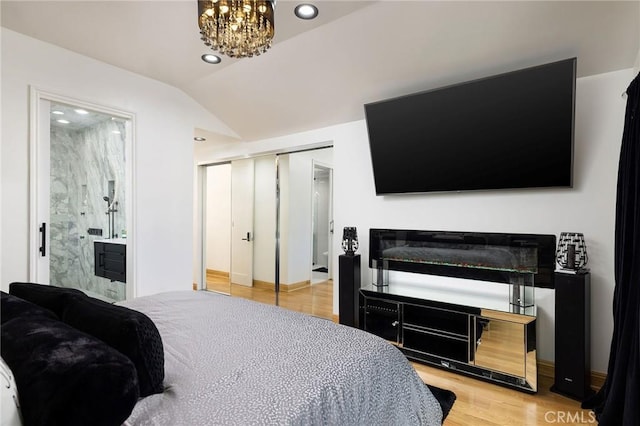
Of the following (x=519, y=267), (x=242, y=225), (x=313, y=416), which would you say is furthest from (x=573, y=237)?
(x=242, y=225)

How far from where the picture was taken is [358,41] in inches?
101

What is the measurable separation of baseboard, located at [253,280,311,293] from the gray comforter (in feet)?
9.80

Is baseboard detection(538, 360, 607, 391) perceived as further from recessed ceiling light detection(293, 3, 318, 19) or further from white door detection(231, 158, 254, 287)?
white door detection(231, 158, 254, 287)

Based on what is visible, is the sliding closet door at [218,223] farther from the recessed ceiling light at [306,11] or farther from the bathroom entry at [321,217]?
the recessed ceiling light at [306,11]

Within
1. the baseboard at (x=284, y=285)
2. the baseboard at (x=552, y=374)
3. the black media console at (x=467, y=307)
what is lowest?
the baseboard at (x=552, y=374)

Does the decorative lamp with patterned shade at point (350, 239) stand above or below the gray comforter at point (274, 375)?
above

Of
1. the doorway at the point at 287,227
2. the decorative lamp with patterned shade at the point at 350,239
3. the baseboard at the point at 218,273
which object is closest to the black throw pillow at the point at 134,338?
the decorative lamp with patterned shade at the point at 350,239

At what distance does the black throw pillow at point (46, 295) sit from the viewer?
126 cm

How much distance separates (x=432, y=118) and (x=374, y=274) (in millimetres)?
1762

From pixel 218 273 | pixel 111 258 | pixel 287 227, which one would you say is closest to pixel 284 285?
pixel 287 227

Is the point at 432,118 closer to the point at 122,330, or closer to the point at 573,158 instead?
the point at 573,158

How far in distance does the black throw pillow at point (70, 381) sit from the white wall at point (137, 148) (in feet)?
7.52

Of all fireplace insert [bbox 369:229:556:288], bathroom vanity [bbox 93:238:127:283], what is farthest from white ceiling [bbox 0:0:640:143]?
bathroom vanity [bbox 93:238:127:283]

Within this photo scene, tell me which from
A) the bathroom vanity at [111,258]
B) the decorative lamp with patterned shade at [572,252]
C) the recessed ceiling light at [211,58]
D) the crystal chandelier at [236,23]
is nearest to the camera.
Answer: the crystal chandelier at [236,23]
